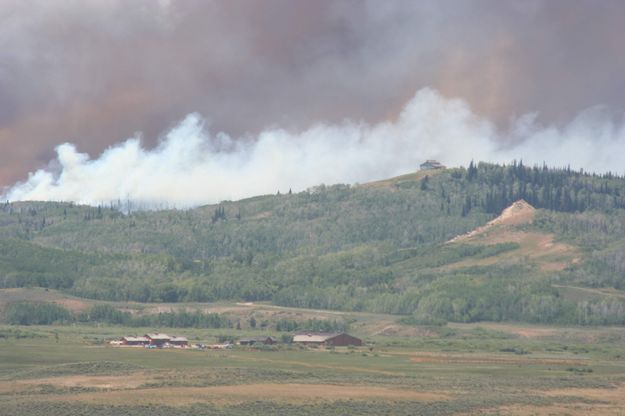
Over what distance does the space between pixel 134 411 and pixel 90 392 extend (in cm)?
1878

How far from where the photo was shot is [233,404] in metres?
144

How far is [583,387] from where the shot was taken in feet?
584

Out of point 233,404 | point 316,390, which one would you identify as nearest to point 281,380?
point 316,390

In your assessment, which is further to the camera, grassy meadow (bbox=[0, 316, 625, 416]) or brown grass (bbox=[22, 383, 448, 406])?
brown grass (bbox=[22, 383, 448, 406])

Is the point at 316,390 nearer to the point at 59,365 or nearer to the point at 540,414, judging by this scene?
the point at 540,414

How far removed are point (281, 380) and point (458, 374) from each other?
34.7 meters

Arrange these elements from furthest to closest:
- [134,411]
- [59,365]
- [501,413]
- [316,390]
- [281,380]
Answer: [59,365], [281,380], [316,390], [501,413], [134,411]

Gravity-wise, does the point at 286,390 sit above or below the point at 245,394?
above

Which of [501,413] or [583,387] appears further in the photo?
[583,387]

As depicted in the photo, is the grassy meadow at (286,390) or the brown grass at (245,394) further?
the brown grass at (245,394)

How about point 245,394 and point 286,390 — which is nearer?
point 245,394

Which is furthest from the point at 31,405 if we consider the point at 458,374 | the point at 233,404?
the point at 458,374

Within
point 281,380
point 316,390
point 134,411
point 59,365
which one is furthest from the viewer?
point 59,365

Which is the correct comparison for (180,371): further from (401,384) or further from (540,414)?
(540,414)
